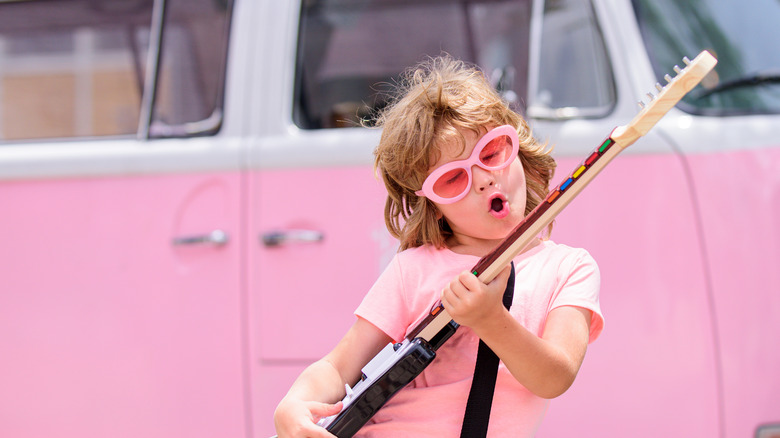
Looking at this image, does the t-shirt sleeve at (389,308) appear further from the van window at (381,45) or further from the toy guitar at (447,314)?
the van window at (381,45)

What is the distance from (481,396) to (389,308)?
21 cm

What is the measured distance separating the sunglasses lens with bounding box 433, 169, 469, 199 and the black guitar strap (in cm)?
16

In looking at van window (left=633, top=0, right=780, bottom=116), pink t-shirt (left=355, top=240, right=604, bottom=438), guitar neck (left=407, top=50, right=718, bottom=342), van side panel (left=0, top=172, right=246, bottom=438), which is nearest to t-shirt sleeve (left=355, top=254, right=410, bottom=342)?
pink t-shirt (left=355, top=240, right=604, bottom=438)

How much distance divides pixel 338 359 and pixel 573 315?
382 mm

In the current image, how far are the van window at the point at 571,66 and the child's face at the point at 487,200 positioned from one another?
3.44 feet

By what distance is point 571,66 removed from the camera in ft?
7.47

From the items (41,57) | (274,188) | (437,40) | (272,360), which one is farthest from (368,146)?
(41,57)

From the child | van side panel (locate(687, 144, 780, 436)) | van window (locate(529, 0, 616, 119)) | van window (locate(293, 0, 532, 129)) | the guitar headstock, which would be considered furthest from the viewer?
van window (locate(293, 0, 532, 129))

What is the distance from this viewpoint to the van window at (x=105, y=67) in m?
2.44

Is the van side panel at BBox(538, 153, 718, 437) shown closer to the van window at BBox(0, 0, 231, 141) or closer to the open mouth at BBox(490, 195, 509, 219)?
the open mouth at BBox(490, 195, 509, 219)

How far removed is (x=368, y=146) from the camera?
7.13 ft

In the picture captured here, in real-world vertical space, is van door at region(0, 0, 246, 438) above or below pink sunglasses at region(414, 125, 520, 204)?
below

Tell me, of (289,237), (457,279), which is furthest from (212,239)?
(457,279)

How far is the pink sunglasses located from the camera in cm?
111
